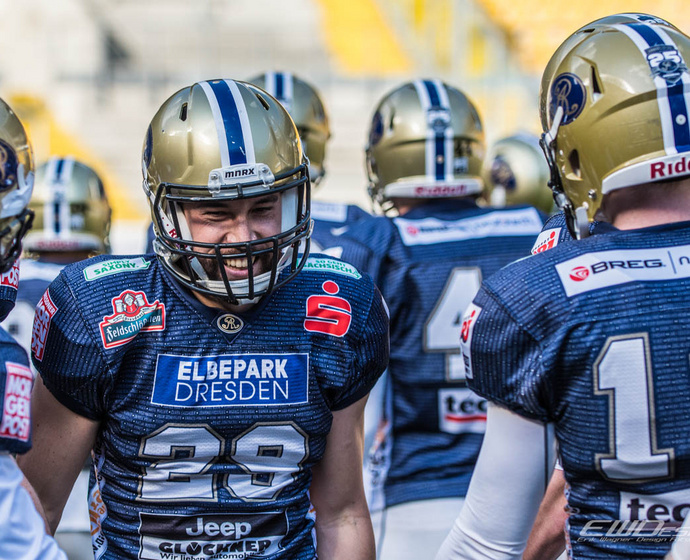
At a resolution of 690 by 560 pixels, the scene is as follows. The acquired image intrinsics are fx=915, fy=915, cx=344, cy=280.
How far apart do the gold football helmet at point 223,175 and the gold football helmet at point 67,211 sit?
212cm

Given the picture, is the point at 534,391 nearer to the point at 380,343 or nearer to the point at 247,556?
the point at 380,343

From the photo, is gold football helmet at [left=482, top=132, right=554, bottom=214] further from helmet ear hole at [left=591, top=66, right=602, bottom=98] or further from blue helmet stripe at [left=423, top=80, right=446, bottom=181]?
helmet ear hole at [left=591, top=66, right=602, bottom=98]

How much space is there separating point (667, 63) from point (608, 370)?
0.60 meters

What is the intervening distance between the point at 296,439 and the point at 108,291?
0.51 m

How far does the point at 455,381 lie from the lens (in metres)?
3.10

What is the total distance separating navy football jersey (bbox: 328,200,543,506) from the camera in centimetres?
308

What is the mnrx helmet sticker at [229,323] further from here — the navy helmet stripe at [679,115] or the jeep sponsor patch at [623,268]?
the navy helmet stripe at [679,115]

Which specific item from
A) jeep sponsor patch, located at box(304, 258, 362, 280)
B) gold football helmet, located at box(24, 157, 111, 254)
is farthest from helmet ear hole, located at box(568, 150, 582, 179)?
gold football helmet, located at box(24, 157, 111, 254)

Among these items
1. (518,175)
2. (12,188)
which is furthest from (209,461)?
(518,175)

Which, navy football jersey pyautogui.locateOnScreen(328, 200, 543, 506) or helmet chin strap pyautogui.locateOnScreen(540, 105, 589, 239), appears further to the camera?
navy football jersey pyautogui.locateOnScreen(328, 200, 543, 506)

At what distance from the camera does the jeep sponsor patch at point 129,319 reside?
1.91 metres

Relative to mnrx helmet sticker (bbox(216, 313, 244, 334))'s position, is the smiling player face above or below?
above

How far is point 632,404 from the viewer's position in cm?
161

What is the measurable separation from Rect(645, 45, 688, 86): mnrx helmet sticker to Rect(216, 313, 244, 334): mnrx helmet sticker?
38.7 inches
